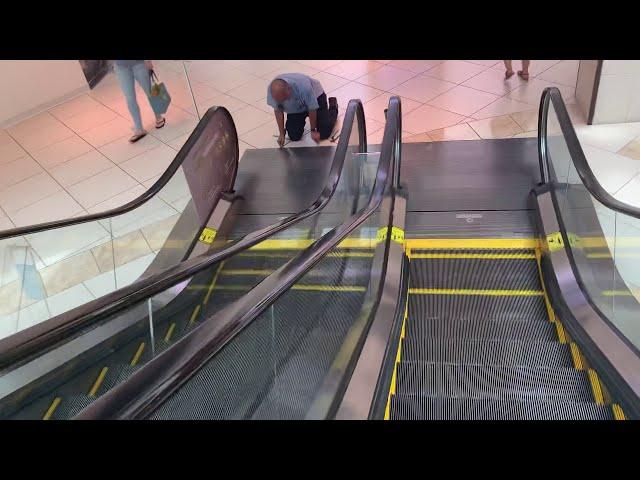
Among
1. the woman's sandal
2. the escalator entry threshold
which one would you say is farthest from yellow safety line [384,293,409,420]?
the woman's sandal

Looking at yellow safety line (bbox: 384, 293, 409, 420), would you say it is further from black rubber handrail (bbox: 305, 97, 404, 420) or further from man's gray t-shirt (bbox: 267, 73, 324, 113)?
man's gray t-shirt (bbox: 267, 73, 324, 113)

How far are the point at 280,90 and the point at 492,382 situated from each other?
4.72 m

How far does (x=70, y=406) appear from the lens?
225cm

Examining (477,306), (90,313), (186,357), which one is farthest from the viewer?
(477,306)

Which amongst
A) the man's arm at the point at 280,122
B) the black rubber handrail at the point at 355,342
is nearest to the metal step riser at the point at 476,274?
the black rubber handrail at the point at 355,342

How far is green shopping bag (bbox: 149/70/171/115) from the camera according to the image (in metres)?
7.33

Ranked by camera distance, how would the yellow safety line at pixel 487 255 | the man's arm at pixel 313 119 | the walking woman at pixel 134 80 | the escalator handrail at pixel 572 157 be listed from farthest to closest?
the walking woman at pixel 134 80 → the man's arm at pixel 313 119 → the yellow safety line at pixel 487 255 → the escalator handrail at pixel 572 157

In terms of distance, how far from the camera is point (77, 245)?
3.97 meters

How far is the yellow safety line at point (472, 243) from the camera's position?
4309 mm

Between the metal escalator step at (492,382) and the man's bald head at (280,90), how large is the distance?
4.41m

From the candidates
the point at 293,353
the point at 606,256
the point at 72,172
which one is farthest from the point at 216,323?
the point at 72,172

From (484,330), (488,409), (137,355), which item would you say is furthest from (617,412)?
(137,355)

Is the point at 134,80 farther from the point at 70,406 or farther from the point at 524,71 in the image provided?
the point at 70,406

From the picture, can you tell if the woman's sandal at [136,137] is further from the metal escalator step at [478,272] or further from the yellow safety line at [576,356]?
the yellow safety line at [576,356]
